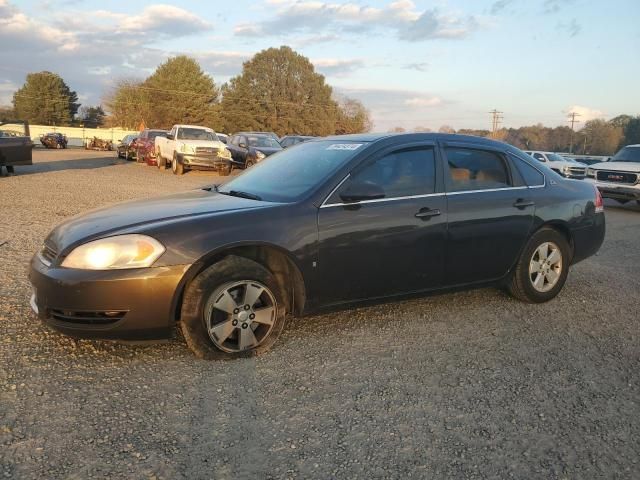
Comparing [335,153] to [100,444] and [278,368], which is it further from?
[100,444]

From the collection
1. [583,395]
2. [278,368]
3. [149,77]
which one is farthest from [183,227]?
[149,77]

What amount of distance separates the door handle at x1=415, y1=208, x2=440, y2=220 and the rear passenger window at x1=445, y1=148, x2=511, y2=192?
32 cm

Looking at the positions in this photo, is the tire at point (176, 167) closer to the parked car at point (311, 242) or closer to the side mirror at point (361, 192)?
the parked car at point (311, 242)

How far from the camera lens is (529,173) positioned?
201 inches

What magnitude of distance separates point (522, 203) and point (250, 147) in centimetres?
1806

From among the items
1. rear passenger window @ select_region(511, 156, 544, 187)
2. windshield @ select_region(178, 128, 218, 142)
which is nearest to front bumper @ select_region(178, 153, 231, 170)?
windshield @ select_region(178, 128, 218, 142)

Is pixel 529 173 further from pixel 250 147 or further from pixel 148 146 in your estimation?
pixel 148 146

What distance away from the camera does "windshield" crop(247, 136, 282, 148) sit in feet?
73.8

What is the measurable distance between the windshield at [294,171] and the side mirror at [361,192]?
8.4 inches

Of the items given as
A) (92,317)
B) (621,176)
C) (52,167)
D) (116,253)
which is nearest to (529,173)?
(116,253)

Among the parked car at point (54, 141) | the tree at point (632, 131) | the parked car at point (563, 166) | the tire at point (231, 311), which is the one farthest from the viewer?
the tree at point (632, 131)

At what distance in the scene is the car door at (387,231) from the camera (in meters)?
3.96

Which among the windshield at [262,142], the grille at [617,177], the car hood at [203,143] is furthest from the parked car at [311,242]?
the windshield at [262,142]

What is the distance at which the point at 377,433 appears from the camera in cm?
284
